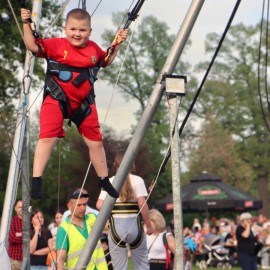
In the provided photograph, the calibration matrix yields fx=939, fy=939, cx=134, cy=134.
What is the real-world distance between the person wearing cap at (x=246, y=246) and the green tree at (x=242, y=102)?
4255 centimetres

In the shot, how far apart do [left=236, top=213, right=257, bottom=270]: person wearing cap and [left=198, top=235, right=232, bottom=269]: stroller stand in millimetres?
9252

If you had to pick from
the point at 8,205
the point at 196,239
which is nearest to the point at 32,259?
the point at 8,205

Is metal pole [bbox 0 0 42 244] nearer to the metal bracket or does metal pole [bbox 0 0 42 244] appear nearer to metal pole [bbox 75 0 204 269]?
metal pole [bbox 75 0 204 269]

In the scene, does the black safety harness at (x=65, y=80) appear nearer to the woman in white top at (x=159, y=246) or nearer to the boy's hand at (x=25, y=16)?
the boy's hand at (x=25, y=16)

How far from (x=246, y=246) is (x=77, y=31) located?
1095 cm

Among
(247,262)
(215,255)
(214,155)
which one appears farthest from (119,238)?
(214,155)

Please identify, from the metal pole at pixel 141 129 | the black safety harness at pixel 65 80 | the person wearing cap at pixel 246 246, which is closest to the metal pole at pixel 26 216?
the metal pole at pixel 141 129

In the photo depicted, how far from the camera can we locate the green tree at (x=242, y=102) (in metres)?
59.7

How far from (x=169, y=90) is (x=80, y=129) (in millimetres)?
1292

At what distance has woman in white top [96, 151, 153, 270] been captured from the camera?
9.52m

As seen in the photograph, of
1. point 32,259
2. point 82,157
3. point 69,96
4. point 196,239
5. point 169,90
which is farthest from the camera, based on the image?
point 82,157

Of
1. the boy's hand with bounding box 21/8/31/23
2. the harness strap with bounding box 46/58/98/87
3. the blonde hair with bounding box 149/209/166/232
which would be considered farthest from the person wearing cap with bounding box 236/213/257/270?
the boy's hand with bounding box 21/8/31/23

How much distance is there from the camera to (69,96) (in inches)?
267

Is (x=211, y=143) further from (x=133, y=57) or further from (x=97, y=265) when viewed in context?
(x=97, y=265)
